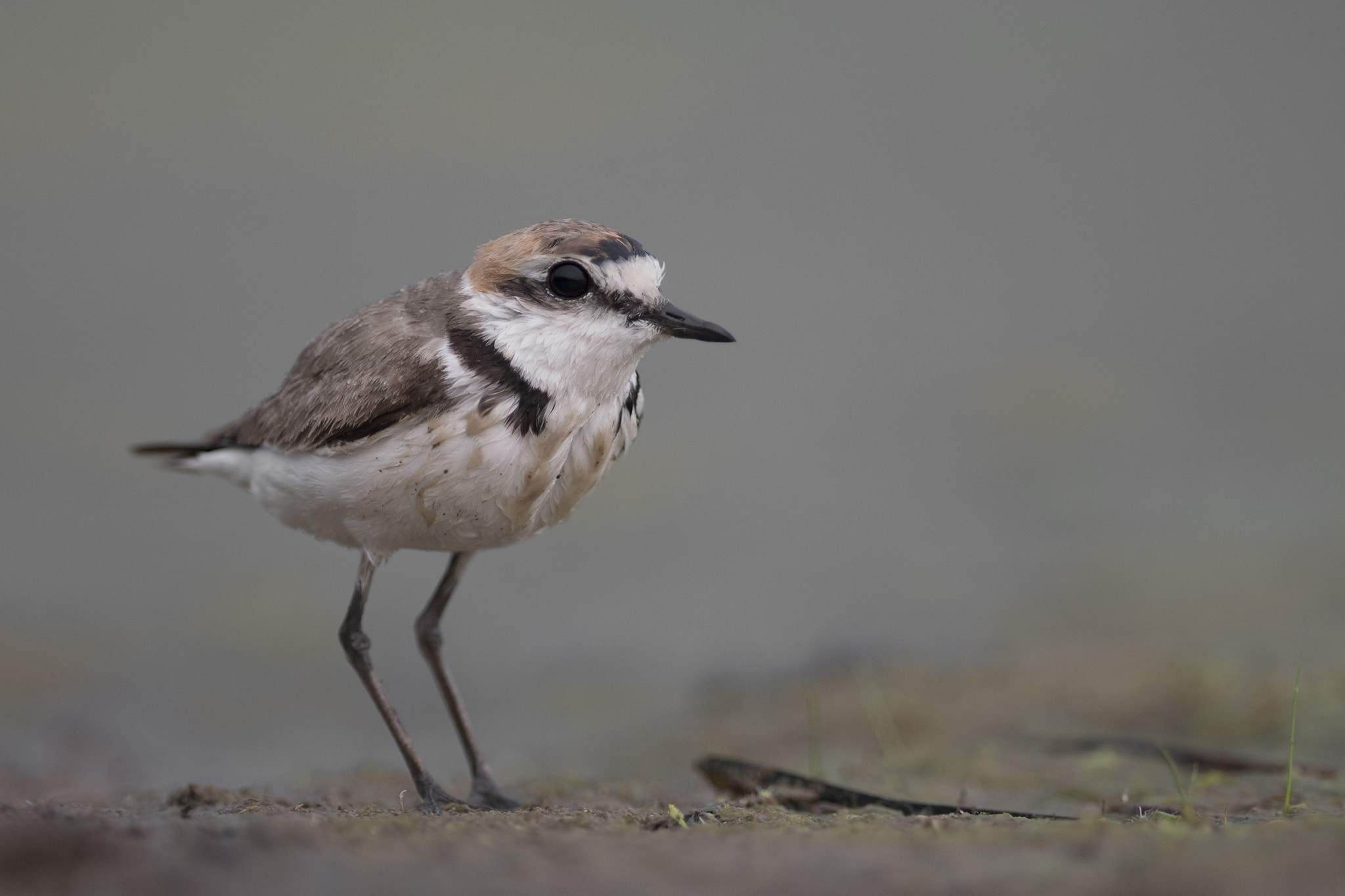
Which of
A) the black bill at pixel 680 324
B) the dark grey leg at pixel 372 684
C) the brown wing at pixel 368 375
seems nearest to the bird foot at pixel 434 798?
the dark grey leg at pixel 372 684

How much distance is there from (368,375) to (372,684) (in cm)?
126

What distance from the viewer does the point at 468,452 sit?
3.90 metres

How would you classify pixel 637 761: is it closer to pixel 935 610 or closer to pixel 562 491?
pixel 562 491

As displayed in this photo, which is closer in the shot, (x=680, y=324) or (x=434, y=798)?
(x=680, y=324)

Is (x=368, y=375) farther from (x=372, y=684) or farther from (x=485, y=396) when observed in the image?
(x=372, y=684)

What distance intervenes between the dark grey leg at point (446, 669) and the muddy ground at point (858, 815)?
27 centimetres

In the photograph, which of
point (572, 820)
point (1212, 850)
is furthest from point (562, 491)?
point (1212, 850)

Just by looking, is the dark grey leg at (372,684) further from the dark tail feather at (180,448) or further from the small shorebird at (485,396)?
the dark tail feather at (180,448)

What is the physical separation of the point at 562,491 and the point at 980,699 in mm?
3574

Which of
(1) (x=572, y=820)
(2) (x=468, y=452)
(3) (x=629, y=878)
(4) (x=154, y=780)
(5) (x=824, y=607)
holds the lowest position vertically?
(4) (x=154, y=780)

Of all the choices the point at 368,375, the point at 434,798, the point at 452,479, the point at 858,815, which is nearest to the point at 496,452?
the point at 452,479

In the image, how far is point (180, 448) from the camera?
527 centimetres

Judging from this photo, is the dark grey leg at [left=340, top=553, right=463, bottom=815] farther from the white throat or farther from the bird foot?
the white throat

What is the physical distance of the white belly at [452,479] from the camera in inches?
154
